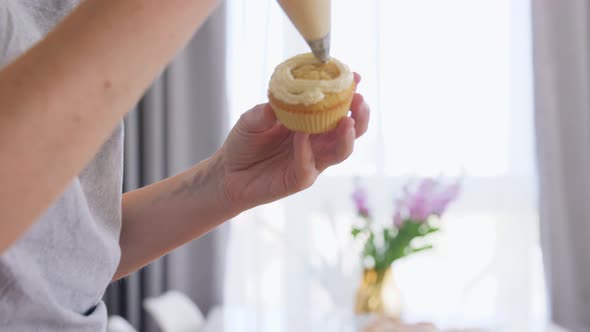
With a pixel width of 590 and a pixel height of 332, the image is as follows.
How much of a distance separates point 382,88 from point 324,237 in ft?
2.27

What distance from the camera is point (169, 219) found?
0.82 metres

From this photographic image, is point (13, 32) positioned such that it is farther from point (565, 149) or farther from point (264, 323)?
point (565, 149)

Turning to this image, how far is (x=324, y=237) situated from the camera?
307 centimetres

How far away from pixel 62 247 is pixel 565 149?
275cm

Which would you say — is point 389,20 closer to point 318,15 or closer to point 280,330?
point 280,330

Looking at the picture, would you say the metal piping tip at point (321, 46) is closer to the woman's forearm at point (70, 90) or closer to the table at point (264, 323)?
the woman's forearm at point (70, 90)

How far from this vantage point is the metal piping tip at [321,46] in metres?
0.68

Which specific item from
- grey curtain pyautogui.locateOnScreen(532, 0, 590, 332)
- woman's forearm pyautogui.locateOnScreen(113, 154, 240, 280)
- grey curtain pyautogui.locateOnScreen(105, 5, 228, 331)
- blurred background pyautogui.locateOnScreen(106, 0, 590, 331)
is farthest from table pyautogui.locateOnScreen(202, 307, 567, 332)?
woman's forearm pyautogui.locateOnScreen(113, 154, 240, 280)

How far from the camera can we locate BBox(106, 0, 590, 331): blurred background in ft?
9.82

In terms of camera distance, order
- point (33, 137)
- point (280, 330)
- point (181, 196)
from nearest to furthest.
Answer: point (33, 137)
point (181, 196)
point (280, 330)

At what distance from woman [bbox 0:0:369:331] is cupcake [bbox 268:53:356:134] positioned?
0.02m

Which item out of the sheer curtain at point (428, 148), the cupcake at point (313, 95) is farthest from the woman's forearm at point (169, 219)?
the sheer curtain at point (428, 148)

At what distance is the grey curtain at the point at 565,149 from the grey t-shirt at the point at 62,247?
2.57 m

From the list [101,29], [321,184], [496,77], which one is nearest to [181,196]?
[101,29]
